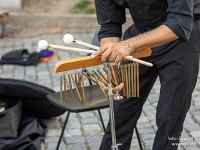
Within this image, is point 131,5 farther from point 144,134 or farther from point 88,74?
point 144,134

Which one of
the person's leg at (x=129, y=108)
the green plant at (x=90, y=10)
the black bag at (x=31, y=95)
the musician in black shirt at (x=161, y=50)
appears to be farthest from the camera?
the green plant at (x=90, y=10)

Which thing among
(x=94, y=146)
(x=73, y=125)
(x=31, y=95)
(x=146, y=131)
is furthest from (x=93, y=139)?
(x=31, y=95)

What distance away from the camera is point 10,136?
11.0ft

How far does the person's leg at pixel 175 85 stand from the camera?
2.37 meters

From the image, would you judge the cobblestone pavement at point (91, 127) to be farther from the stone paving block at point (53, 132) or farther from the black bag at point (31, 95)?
the black bag at point (31, 95)

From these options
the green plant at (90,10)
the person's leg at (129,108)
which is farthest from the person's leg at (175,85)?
the green plant at (90,10)

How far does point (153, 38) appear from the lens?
211cm

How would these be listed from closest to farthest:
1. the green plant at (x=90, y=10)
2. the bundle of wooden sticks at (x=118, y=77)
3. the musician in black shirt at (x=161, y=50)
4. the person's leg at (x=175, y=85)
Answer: the musician in black shirt at (x=161, y=50), the bundle of wooden sticks at (x=118, y=77), the person's leg at (x=175, y=85), the green plant at (x=90, y=10)

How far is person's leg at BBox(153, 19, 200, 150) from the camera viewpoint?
2.37 metres

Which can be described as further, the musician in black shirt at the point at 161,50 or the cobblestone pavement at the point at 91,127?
the cobblestone pavement at the point at 91,127

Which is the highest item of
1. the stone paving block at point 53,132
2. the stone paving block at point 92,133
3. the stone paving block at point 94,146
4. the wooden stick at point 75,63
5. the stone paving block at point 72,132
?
the wooden stick at point 75,63

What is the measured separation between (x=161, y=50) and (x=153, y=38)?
0.34 metres

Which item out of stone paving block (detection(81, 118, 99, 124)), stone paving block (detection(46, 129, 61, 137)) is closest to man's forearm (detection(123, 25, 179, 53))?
stone paving block (detection(46, 129, 61, 137))

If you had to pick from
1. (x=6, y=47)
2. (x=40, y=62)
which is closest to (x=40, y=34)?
(x=6, y=47)
